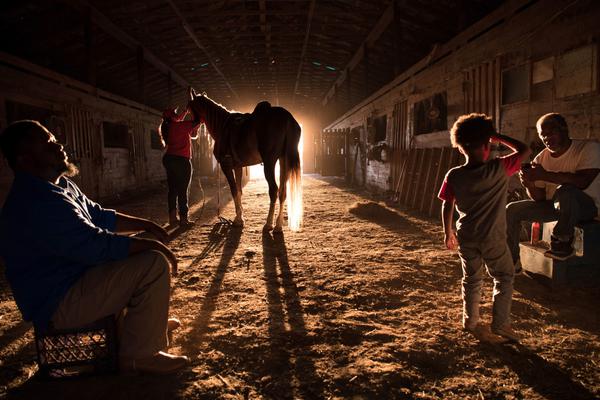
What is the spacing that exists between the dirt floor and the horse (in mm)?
1685

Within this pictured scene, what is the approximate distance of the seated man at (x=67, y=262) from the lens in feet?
5.33

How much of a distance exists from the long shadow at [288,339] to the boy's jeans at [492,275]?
124cm

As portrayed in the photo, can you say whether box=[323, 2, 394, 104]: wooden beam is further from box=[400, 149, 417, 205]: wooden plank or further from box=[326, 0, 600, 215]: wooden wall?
box=[400, 149, 417, 205]: wooden plank

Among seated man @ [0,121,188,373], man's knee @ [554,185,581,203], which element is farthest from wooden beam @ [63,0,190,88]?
man's knee @ [554,185,581,203]

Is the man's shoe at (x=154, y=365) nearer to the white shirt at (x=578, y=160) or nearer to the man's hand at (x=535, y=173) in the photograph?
the man's hand at (x=535, y=173)

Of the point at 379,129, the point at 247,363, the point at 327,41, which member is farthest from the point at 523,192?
the point at 327,41

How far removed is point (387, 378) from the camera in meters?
1.91

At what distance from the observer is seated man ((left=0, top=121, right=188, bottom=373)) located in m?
1.62

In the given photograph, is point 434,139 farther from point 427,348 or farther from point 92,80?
point 92,80

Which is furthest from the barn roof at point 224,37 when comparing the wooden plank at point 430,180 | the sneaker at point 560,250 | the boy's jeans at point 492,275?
the boy's jeans at point 492,275

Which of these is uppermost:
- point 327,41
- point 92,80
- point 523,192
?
point 327,41

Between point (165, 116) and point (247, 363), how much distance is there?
525 centimetres

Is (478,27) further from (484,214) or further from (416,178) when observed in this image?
(484,214)

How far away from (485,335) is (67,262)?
276 cm
